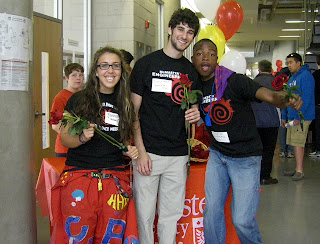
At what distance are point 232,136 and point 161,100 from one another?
0.45 meters

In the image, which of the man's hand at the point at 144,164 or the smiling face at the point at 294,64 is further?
the smiling face at the point at 294,64

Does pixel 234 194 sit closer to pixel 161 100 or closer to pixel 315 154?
pixel 161 100

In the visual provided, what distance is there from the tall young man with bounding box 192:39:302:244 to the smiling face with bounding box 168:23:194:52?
4.4 inches

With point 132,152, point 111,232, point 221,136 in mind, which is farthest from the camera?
point 221,136

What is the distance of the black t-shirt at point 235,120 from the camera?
247 centimetres

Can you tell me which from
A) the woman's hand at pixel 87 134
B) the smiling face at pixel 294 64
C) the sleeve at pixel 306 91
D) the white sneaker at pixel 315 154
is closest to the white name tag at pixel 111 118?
the woman's hand at pixel 87 134

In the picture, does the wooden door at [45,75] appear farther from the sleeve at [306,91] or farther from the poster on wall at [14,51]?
the sleeve at [306,91]

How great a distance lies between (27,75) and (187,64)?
898mm

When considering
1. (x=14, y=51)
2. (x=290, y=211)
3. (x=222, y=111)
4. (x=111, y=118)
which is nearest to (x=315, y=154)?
(x=290, y=211)

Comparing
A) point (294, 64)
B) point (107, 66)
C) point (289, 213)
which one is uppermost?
point (294, 64)

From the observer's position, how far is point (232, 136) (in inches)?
98.1

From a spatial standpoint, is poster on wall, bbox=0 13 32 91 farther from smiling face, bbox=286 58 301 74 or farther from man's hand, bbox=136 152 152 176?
smiling face, bbox=286 58 301 74

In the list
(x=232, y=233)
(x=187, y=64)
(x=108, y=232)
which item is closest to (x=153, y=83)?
(x=187, y=64)

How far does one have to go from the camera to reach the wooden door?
4949mm
